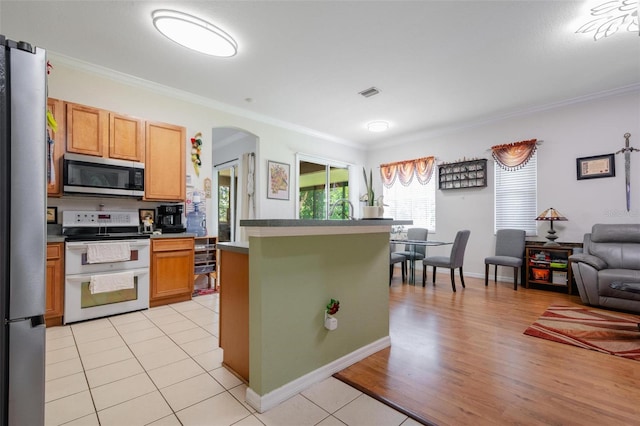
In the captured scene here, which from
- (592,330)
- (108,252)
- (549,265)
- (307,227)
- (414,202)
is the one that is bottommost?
(592,330)

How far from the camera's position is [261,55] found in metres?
3.27

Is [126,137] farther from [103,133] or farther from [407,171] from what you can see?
[407,171]

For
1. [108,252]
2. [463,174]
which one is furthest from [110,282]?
[463,174]

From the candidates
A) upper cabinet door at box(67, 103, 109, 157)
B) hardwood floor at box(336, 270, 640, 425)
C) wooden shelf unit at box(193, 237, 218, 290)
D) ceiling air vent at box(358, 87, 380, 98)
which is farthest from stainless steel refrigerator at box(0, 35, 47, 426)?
ceiling air vent at box(358, 87, 380, 98)

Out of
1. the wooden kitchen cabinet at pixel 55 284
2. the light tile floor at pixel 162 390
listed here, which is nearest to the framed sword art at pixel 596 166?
the light tile floor at pixel 162 390

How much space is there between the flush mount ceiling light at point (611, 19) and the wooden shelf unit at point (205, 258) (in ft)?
16.2

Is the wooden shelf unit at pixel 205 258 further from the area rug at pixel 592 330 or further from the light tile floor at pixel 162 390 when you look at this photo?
the area rug at pixel 592 330

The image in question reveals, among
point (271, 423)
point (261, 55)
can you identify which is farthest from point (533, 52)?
point (271, 423)

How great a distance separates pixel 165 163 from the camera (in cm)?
387

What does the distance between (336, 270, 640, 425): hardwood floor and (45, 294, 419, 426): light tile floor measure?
264 mm

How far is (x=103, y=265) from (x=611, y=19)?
5.55 meters

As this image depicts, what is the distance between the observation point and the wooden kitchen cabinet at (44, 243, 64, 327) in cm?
291

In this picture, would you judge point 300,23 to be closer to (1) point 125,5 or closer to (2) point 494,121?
(1) point 125,5

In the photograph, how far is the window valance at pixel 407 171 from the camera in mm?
6086
